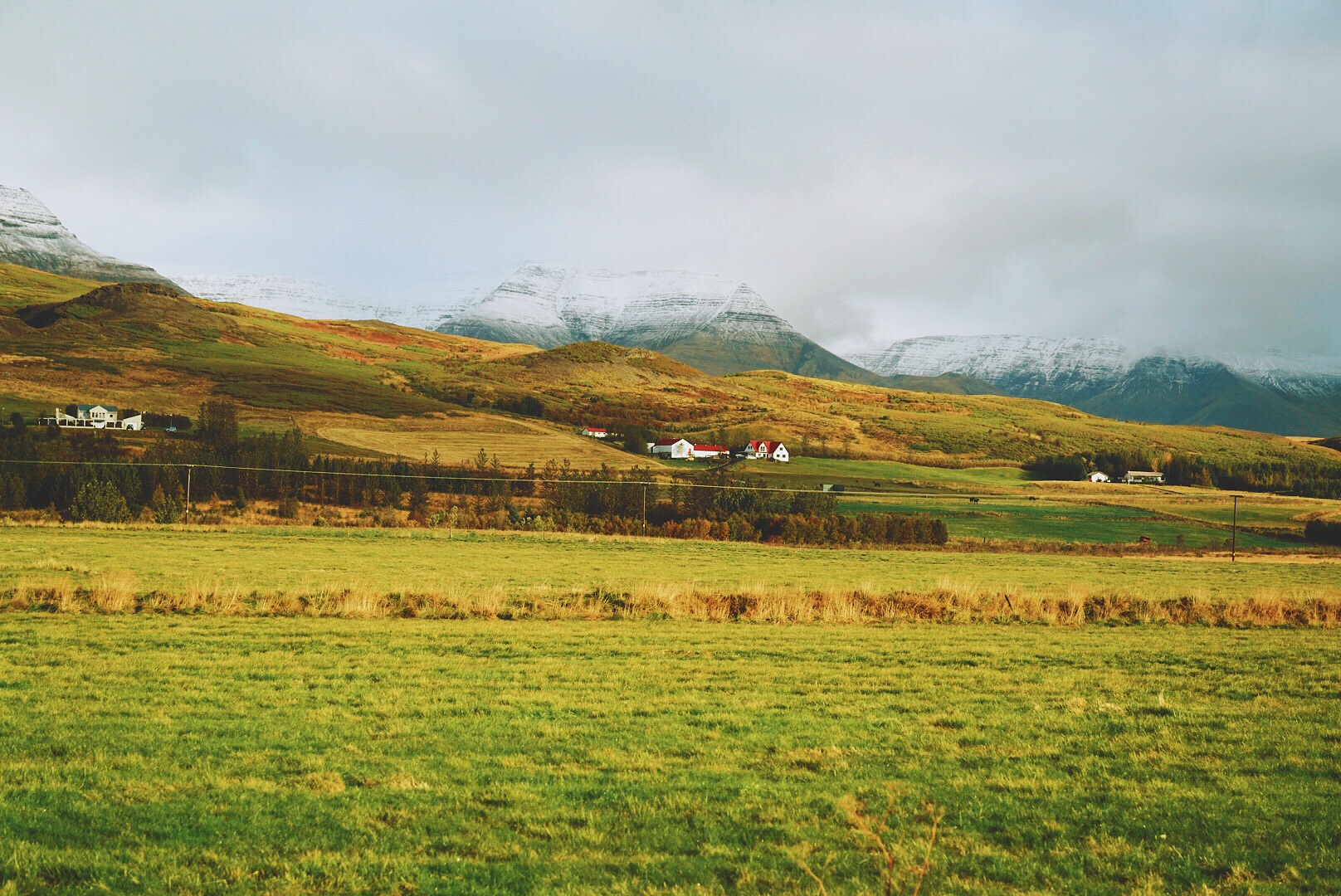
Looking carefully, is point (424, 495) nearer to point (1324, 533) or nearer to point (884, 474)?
point (1324, 533)

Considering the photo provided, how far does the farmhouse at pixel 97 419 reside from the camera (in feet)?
268

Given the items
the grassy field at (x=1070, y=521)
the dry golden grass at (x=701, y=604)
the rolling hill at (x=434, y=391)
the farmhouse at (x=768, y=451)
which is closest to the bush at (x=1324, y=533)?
the grassy field at (x=1070, y=521)

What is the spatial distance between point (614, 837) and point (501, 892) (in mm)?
1182

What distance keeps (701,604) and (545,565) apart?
36.4 ft

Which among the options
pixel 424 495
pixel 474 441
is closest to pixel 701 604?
pixel 424 495

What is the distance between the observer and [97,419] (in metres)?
84.0

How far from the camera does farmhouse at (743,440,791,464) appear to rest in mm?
107250

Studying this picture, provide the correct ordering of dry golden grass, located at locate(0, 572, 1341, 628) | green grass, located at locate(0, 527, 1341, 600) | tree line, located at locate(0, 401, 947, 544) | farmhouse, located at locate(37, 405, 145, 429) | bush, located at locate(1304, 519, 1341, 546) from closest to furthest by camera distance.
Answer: dry golden grass, located at locate(0, 572, 1341, 628) < green grass, located at locate(0, 527, 1341, 600) < tree line, located at locate(0, 401, 947, 544) < bush, located at locate(1304, 519, 1341, 546) < farmhouse, located at locate(37, 405, 145, 429)

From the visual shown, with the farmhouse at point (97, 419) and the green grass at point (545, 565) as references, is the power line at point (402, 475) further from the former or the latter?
the farmhouse at point (97, 419)

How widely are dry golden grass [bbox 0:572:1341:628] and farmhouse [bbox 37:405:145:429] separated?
7602cm

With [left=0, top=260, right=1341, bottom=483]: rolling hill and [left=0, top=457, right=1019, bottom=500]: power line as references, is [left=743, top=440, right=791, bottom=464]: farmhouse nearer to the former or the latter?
[left=0, top=260, right=1341, bottom=483]: rolling hill

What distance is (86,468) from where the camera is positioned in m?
42.8

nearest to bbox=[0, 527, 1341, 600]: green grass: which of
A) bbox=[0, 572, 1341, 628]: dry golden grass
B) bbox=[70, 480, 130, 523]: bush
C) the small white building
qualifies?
bbox=[0, 572, 1341, 628]: dry golden grass

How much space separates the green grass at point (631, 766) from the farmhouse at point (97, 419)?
81.2 meters
